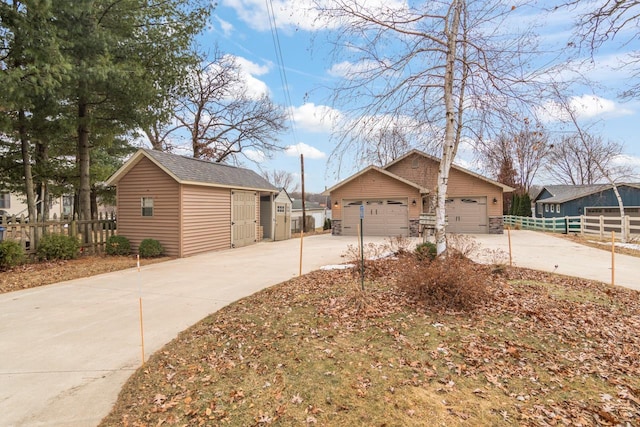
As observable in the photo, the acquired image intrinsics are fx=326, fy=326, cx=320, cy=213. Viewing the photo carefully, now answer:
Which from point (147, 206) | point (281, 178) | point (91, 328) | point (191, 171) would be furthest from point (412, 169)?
point (281, 178)

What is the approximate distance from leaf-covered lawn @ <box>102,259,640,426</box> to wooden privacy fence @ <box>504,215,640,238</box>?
1285 centimetres

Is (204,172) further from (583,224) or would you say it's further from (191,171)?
(583,224)

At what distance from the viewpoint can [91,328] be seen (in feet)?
15.4

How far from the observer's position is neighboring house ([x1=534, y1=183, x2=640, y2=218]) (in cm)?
2259

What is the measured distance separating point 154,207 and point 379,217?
39.1 feet

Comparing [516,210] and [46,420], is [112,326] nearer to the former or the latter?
[46,420]

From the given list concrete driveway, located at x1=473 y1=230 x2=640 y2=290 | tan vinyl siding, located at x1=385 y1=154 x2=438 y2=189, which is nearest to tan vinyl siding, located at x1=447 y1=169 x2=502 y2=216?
tan vinyl siding, located at x1=385 y1=154 x2=438 y2=189

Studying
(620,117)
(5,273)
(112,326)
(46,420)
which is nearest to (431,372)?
(46,420)

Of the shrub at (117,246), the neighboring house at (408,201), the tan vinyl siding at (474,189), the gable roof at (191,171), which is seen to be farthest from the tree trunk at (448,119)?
the tan vinyl siding at (474,189)

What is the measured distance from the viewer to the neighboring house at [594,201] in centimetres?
2259

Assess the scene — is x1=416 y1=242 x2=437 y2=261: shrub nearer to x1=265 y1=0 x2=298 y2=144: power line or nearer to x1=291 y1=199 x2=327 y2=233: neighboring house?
x1=265 y1=0 x2=298 y2=144: power line

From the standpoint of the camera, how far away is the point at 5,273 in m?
8.07

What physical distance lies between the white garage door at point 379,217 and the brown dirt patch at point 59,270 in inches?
434

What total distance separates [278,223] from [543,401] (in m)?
A: 15.0
